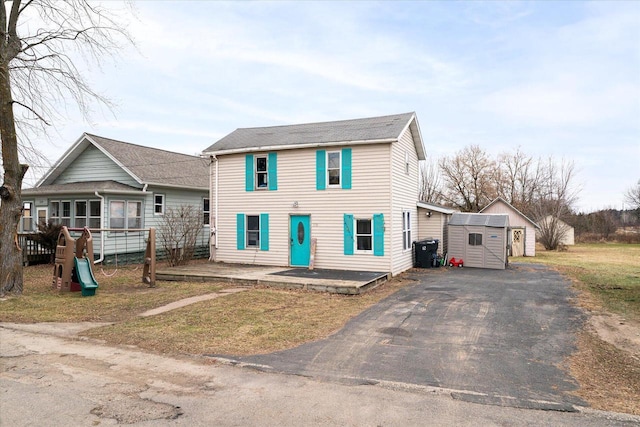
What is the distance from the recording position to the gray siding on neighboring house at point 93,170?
19109mm

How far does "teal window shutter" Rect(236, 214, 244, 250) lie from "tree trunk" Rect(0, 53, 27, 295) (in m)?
7.60

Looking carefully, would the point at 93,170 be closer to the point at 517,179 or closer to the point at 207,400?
the point at 207,400

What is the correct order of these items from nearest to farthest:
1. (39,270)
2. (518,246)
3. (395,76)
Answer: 1. (39,270)
2. (395,76)
3. (518,246)

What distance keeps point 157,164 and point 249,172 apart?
7.34 m

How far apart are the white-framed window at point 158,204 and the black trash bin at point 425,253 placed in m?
12.5

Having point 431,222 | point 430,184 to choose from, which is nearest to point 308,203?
point 431,222

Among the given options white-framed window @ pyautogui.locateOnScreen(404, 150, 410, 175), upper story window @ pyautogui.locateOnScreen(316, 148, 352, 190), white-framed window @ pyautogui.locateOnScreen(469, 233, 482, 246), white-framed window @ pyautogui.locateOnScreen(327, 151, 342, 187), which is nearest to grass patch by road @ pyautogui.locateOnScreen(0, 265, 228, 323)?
upper story window @ pyautogui.locateOnScreen(316, 148, 352, 190)

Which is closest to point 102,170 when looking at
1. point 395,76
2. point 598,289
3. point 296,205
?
point 296,205

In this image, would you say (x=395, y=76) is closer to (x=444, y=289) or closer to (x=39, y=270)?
(x=444, y=289)

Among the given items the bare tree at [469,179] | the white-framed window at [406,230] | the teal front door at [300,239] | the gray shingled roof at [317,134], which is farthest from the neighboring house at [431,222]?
the bare tree at [469,179]

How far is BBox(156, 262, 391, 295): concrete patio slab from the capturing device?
1153 centimetres

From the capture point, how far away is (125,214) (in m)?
18.3

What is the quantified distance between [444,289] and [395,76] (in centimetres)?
1089

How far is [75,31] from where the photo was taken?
11.3 m
